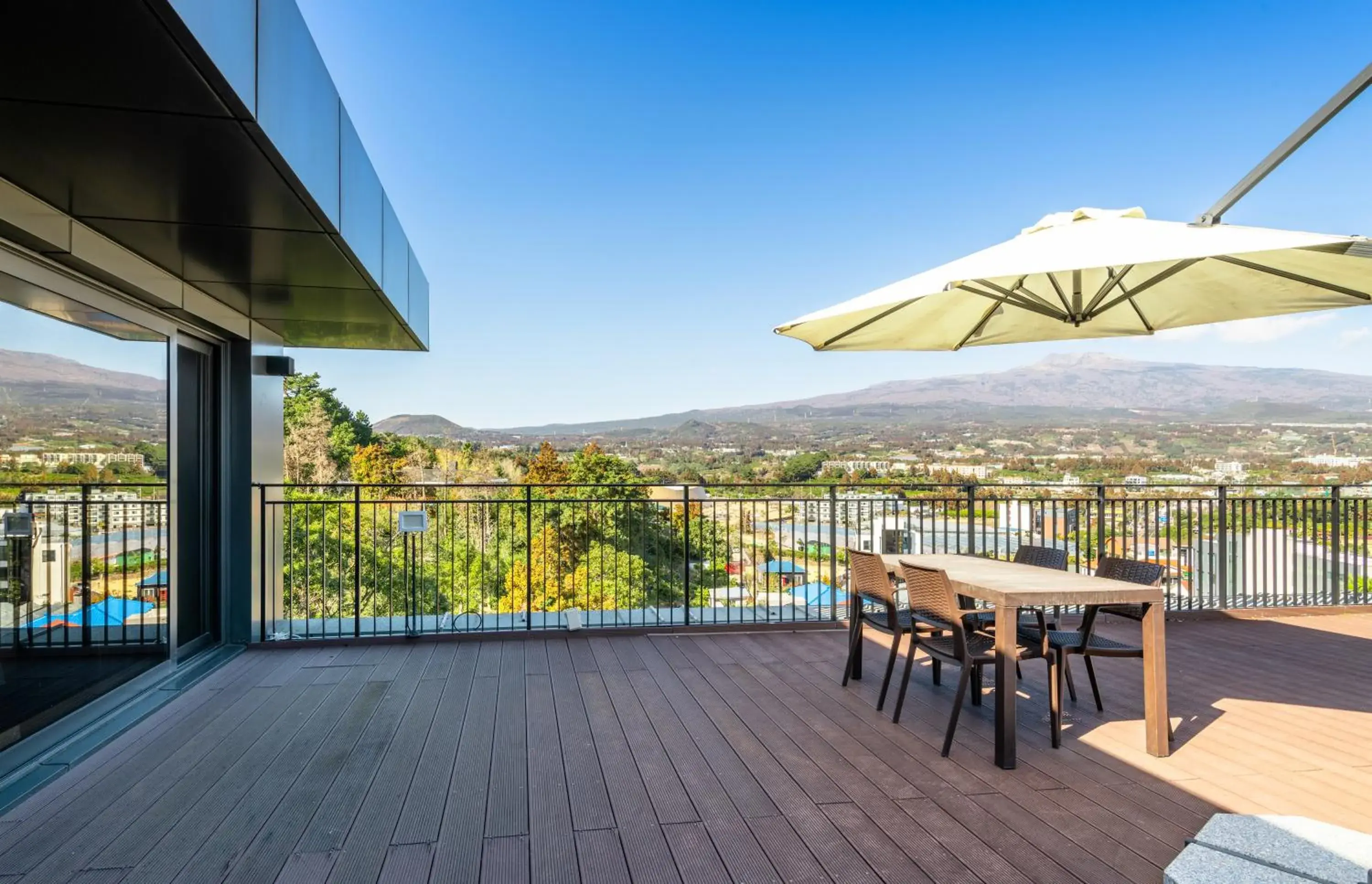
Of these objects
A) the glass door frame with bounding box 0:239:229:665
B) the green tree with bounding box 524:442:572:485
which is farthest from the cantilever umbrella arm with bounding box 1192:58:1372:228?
the green tree with bounding box 524:442:572:485

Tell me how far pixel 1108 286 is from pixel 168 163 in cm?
413

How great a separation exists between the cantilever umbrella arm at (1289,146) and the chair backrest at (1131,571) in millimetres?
1618

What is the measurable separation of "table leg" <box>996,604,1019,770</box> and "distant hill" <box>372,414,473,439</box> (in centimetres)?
2429

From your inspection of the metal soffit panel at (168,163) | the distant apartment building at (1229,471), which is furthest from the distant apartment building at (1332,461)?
the metal soffit panel at (168,163)

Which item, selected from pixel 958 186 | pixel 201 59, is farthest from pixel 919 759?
pixel 958 186

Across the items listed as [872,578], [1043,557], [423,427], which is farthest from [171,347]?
[423,427]

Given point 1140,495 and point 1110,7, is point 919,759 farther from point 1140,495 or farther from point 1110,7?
point 1110,7

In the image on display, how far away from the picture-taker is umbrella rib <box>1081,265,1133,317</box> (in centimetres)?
371

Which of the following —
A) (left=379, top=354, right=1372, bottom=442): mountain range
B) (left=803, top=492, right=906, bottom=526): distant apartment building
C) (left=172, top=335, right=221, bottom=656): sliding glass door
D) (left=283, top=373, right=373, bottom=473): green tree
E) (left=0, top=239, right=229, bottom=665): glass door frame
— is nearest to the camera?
(left=0, top=239, right=229, bottom=665): glass door frame

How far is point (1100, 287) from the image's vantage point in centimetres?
404

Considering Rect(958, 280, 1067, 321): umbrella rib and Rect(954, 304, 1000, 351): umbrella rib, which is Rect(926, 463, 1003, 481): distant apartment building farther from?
Rect(958, 280, 1067, 321): umbrella rib

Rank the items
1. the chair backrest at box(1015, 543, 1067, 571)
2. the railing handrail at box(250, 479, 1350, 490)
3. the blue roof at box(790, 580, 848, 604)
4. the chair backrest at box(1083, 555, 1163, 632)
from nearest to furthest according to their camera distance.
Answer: the chair backrest at box(1083, 555, 1163, 632) → the chair backrest at box(1015, 543, 1067, 571) → the railing handrail at box(250, 479, 1350, 490) → the blue roof at box(790, 580, 848, 604)

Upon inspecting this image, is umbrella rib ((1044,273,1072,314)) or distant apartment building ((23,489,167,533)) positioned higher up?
umbrella rib ((1044,273,1072,314))

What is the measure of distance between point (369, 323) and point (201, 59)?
12.3ft
